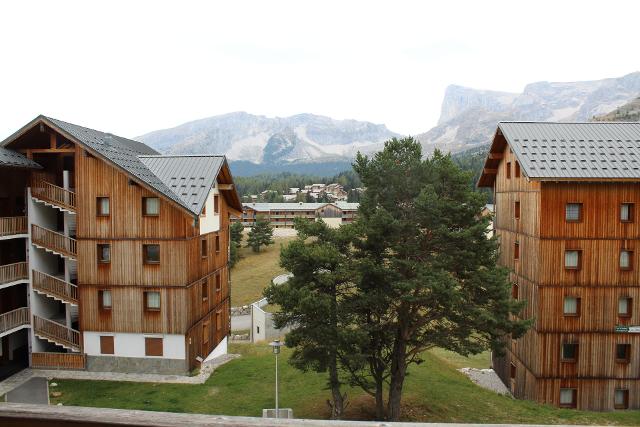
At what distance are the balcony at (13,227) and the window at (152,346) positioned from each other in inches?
348

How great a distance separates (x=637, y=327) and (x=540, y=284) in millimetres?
5738

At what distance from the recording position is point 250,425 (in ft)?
8.36

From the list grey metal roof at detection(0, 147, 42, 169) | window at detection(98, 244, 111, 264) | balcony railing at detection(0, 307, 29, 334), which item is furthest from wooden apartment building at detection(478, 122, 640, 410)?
balcony railing at detection(0, 307, 29, 334)

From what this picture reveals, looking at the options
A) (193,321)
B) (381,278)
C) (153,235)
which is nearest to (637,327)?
(381,278)

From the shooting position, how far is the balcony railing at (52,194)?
2611 centimetres

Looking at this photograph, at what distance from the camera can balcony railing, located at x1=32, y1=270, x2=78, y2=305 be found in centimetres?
2644

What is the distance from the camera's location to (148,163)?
29094 mm

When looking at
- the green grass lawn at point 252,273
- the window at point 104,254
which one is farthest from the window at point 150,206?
the green grass lawn at point 252,273

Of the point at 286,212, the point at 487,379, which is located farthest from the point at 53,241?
the point at 286,212

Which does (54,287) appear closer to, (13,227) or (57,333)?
(57,333)

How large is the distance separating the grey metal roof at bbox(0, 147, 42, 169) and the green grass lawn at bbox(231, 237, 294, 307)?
107 feet

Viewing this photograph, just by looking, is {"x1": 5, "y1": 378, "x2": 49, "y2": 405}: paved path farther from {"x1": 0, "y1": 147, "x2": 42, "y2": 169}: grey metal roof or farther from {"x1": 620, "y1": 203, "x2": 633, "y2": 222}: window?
{"x1": 620, "y1": 203, "x2": 633, "y2": 222}: window

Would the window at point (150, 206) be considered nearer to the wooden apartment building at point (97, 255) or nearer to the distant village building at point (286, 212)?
the wooden apartment building at point (97, 255)

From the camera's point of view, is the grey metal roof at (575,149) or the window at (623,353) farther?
the window at (623,353)
